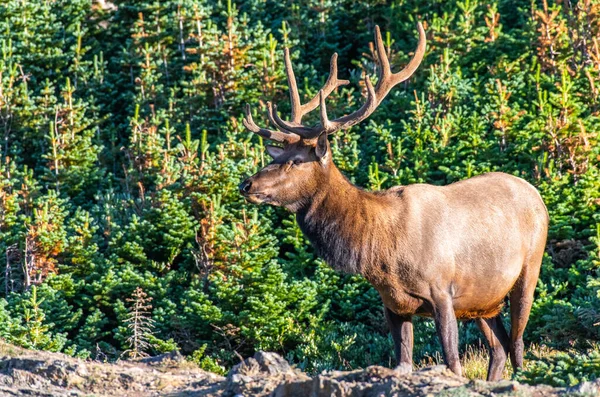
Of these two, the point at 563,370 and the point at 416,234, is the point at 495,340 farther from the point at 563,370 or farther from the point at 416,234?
the point at 563,370

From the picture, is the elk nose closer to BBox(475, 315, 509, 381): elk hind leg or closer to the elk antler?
the elk antler

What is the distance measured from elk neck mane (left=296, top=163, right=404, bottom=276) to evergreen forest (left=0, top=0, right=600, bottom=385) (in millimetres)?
1575

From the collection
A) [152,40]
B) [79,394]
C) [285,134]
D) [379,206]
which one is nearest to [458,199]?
[379,206]

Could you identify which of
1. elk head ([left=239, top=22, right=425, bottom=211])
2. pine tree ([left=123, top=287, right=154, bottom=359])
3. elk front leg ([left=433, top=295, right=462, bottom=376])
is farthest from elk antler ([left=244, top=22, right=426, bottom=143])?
pine tree ([left=123, top=287, right=154, bottom=359])

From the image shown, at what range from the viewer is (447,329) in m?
7.73

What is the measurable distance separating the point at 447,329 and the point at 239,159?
6.10 m

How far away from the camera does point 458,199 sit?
8.40 m

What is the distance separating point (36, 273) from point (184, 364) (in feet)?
14.9

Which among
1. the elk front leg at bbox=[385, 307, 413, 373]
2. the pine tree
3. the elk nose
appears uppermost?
the elk nose

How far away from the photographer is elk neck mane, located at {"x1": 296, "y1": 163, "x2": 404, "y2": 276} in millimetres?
7883

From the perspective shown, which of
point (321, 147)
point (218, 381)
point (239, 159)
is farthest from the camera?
point (239, 159)

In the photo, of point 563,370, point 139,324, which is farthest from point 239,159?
point 563,370

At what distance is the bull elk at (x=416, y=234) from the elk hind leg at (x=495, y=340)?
0.01 m

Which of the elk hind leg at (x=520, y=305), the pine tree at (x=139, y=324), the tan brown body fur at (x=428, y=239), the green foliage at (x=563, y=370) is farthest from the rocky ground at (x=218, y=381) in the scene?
the elk hind leg at (x=520, y=305)
